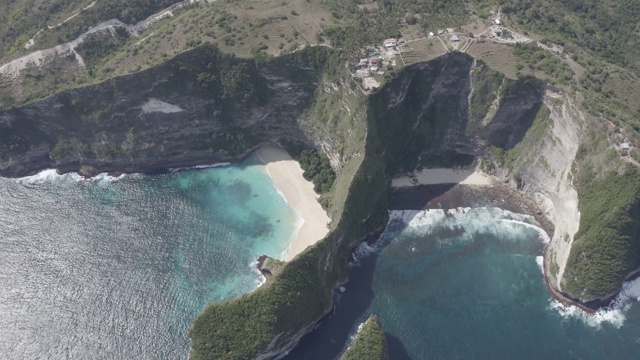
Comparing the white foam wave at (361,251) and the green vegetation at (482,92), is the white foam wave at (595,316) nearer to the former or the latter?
the white foam wave at (361,251)

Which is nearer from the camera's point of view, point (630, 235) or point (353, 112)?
point (630, 235)

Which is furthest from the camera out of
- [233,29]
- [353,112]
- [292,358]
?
[233,29]

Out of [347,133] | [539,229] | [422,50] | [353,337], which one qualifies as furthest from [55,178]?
[539,229]

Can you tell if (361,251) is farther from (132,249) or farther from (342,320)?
(132,249)

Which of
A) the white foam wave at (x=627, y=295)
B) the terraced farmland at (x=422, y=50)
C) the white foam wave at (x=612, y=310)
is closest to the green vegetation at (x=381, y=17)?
the terraced farmland at (x=422, y=50)

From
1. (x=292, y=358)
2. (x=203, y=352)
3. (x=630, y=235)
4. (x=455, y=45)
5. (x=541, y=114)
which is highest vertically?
(x=455, y=45)

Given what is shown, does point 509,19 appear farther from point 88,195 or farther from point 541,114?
point 88,195

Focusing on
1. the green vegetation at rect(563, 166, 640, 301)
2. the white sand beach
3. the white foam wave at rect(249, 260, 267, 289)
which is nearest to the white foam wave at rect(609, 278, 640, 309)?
the green vegetation at rect(563, 166, 640, 301)

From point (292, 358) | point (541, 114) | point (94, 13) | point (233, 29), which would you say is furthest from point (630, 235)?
point (94, 13)
